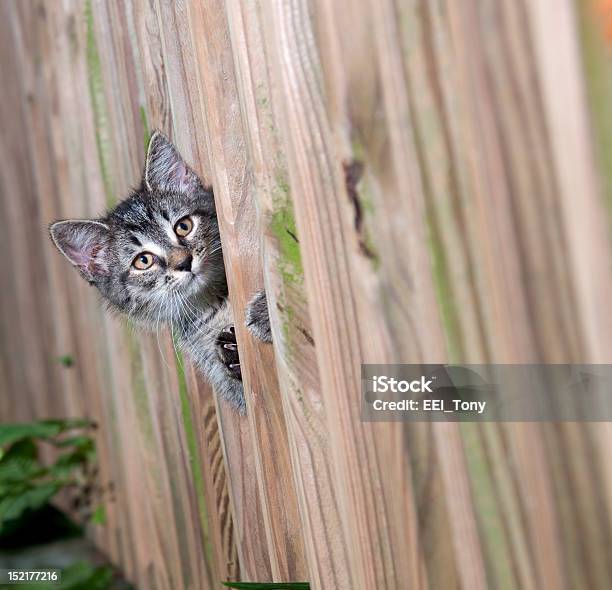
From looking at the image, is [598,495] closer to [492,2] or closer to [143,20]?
[492,2]

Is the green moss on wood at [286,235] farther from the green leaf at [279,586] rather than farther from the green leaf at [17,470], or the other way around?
the green leaf at [17,470]

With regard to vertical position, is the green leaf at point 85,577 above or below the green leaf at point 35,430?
below

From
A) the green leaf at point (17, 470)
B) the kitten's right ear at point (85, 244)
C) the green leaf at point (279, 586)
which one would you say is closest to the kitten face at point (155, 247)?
the kitten's right ear at point (85, 244)

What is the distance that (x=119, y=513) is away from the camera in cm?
274

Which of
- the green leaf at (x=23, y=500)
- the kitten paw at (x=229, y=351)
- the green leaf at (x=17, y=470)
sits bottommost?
the green leaf at (x=23, y=500)

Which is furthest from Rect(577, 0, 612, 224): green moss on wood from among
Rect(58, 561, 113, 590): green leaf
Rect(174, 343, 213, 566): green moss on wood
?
Rect(58, 561, 113, 590): green leaf

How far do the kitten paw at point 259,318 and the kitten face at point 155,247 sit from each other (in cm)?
59

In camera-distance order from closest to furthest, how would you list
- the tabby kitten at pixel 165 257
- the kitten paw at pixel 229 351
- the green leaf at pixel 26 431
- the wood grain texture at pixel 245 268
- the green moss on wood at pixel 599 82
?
1. the green moss on wood at pixel 599 82
2. the wood grain texture at pixel 245 268
3. the kitten paw at pixel 229 351
4. the tabby kitten at pixel 165 257
5. the green leaf at pixel 26 431

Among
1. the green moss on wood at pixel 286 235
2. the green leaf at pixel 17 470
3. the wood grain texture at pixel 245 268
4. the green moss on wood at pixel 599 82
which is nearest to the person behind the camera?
the green moss on wood at pixel 599 82

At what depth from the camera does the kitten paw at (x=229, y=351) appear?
1734mm

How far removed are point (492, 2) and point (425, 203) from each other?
22 centimetres

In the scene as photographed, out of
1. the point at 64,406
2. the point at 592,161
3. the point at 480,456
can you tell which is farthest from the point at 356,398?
the point at 64,406

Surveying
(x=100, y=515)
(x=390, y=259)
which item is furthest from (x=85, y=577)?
(x=390, y=259)

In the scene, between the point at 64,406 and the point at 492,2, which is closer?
the point at 492,2
